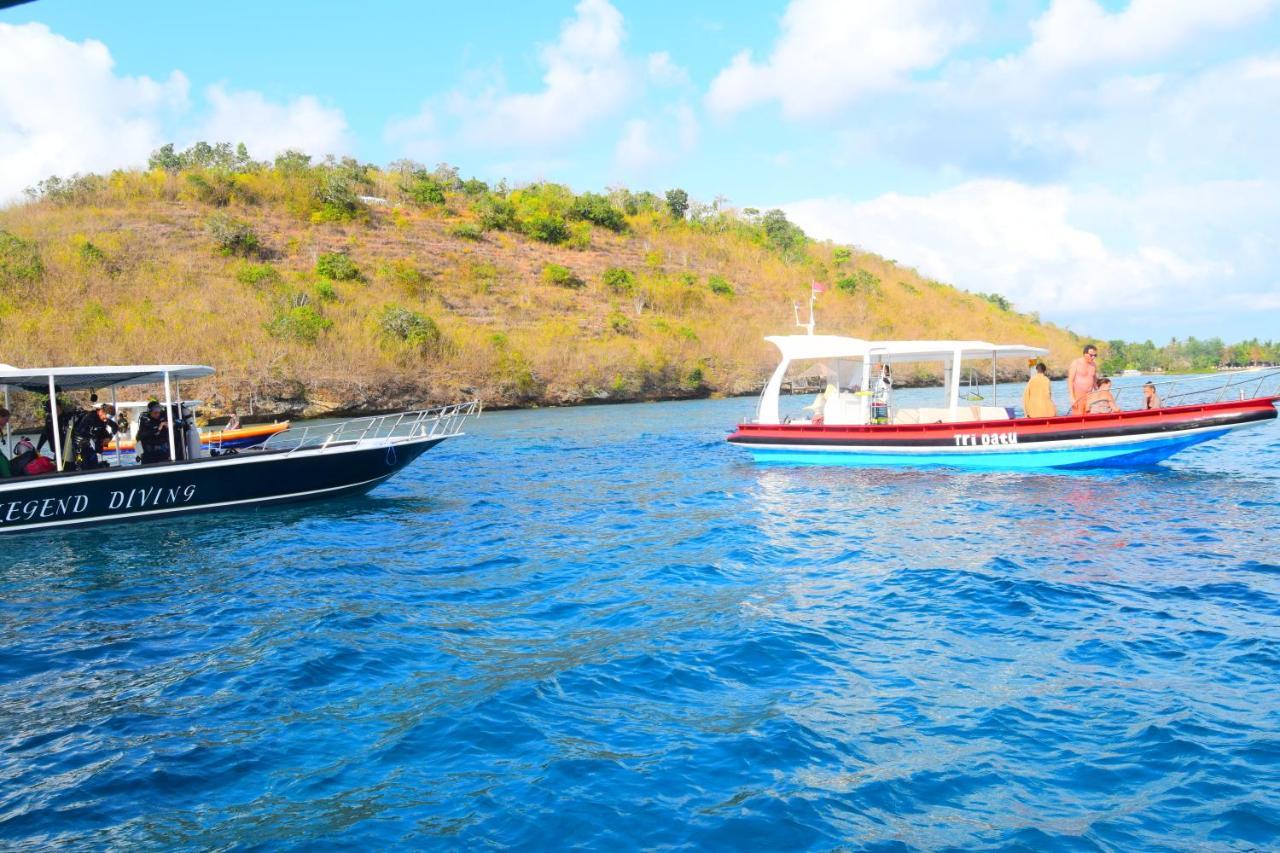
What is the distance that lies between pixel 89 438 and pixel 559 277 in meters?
56.1

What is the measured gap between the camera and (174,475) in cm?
1673

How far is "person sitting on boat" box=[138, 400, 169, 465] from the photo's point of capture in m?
17.3

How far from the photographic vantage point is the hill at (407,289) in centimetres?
4597

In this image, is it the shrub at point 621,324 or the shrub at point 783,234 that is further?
the shrub at point 783,234

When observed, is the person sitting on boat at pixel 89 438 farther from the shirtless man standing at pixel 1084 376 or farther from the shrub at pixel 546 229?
the shrub at pixel 546 229

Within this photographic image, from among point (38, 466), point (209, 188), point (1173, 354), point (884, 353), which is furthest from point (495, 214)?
point (1173, 354)

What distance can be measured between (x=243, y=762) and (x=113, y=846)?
1.11 m

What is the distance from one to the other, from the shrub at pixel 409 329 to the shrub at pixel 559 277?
20090 millimetres

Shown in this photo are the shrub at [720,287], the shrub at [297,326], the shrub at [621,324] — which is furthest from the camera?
the shrub at [720,287]

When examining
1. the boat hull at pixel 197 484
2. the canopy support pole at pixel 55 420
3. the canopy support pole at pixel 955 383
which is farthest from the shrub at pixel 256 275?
the canopy support pole at pixel 955 383

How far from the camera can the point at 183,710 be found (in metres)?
7.45

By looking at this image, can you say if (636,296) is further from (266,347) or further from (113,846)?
(113,846)

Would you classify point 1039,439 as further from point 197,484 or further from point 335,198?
point 335,198

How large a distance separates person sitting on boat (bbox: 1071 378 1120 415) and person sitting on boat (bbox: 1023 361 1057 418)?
0.52 meters
